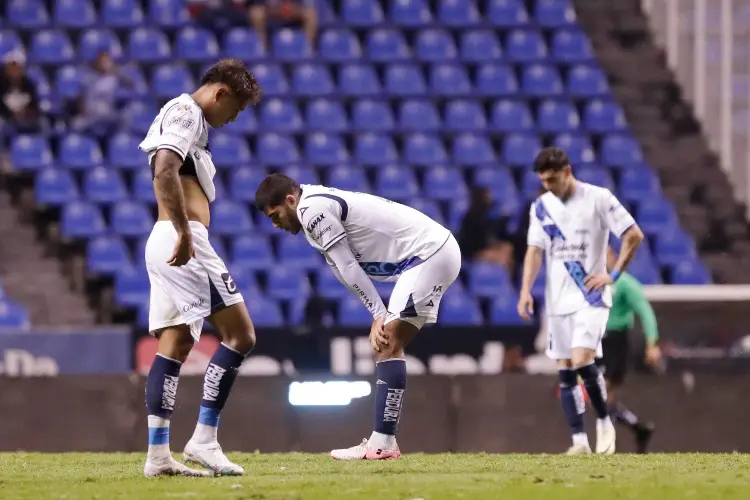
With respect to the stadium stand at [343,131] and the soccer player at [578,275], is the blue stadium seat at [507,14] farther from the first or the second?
the soccer player at [578,275]

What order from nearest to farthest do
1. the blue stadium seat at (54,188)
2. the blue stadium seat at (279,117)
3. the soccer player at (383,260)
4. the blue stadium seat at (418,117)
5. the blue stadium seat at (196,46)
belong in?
1. the soccer player at (383,260)
2. the blue stadium seat at (54,188)
3. the blue stadium seat at (279,117)
4. the blue stadium seat at (418,117)
5. the blue stadium seat at (196,46)

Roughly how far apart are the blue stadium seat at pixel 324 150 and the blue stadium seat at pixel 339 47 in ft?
5.44

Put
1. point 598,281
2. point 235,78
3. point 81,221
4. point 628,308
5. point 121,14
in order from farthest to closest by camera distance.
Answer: point 121,14 < point 81,221 < point 628,308 < point 598,281 < point 235,78

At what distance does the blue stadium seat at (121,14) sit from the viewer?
19.5m

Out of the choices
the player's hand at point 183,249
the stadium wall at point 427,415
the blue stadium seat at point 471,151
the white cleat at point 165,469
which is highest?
the blue stadium seat at point 471,151

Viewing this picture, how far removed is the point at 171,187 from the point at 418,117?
1223 cm

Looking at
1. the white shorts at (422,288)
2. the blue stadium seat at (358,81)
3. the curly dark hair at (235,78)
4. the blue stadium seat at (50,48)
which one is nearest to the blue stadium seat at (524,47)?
the blue stadium seat at (358,81)

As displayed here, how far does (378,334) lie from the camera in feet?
25.9

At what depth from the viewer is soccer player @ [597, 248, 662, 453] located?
36.7 ft

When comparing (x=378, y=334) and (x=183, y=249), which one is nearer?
(x=183, y=249)

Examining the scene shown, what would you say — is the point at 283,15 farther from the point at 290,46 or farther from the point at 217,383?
the point at 217,383

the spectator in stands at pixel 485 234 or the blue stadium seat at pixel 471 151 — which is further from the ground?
the blue stadium seat at pixel 471 151

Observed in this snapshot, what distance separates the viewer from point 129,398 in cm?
1178

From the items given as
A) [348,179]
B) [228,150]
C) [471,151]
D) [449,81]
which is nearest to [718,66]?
[449,81]
